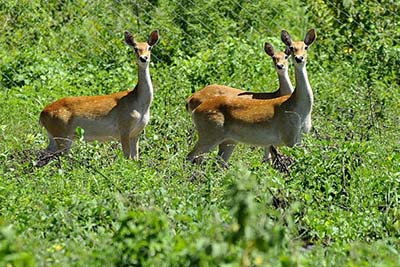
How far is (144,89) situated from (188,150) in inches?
38.5

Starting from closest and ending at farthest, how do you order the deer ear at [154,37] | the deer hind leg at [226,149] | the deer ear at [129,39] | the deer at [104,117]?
the deer hind leg at [226,149] → the deer at [104,117] → the deer ear at [154,37] → the deer ear at [129,39]

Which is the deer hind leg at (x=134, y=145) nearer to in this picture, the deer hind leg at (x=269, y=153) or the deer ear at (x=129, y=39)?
the deer ear at (x=129, y=39)

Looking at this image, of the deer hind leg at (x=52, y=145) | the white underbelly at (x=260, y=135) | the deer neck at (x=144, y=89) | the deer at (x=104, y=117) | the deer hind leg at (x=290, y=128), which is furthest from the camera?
the deer neck at (x=144, y=89)

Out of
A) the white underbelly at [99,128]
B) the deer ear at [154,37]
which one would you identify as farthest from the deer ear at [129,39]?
the white underbelly at [99,128]

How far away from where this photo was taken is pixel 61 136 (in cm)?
1285

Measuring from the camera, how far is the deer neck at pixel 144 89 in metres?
13.1

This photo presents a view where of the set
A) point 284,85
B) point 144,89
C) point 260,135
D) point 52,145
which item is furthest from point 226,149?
point 52,145

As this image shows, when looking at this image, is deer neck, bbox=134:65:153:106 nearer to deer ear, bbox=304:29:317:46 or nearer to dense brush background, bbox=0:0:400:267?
dense brush background, bbox=0:0:400:267

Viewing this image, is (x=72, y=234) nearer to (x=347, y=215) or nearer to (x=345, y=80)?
(x=347, y=215)

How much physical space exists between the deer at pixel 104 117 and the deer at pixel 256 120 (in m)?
0.78

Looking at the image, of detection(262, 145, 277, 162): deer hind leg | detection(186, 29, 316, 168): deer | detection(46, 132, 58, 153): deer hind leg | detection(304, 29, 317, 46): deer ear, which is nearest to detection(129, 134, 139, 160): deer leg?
detection(186, 29, 316, 168): deer

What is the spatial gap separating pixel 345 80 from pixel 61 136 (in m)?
4.24

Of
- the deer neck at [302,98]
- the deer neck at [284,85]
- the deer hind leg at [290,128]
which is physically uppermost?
the deer neck at [302,98]

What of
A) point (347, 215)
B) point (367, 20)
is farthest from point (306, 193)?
point (367, 20)
